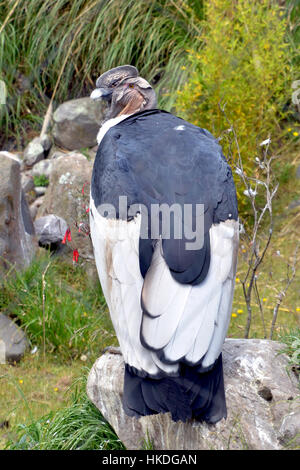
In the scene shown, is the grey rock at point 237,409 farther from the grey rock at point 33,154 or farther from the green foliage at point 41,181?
the grey rock at point 33,154

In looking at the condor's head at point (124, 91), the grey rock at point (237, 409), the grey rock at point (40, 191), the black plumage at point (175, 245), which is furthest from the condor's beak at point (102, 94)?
the grey rock at point (40, 191)

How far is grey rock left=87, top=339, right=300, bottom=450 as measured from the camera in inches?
107

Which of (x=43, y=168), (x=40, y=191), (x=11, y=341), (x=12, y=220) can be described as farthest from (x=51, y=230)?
(x=43, y=168)

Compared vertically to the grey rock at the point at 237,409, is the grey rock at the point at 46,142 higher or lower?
lower

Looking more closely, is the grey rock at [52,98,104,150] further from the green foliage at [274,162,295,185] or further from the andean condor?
the andean condor

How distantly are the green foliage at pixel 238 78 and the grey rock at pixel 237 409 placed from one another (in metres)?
2.97

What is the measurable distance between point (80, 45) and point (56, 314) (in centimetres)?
381

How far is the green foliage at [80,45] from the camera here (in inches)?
283

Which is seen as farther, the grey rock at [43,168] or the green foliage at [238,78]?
the grey rock at [43,168]

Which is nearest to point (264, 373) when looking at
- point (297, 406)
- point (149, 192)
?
point (297, 406)

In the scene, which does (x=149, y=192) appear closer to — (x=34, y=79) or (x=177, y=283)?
(x=177, y=283)

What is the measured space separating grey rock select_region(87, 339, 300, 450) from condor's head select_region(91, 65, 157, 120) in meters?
1.23

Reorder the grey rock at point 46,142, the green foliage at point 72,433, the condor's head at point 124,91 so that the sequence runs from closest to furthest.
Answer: the green foliage at point 72,433 < the condor's head at point 124,91 < the grey rock at point 46,142

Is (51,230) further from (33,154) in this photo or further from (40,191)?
(33,154)
